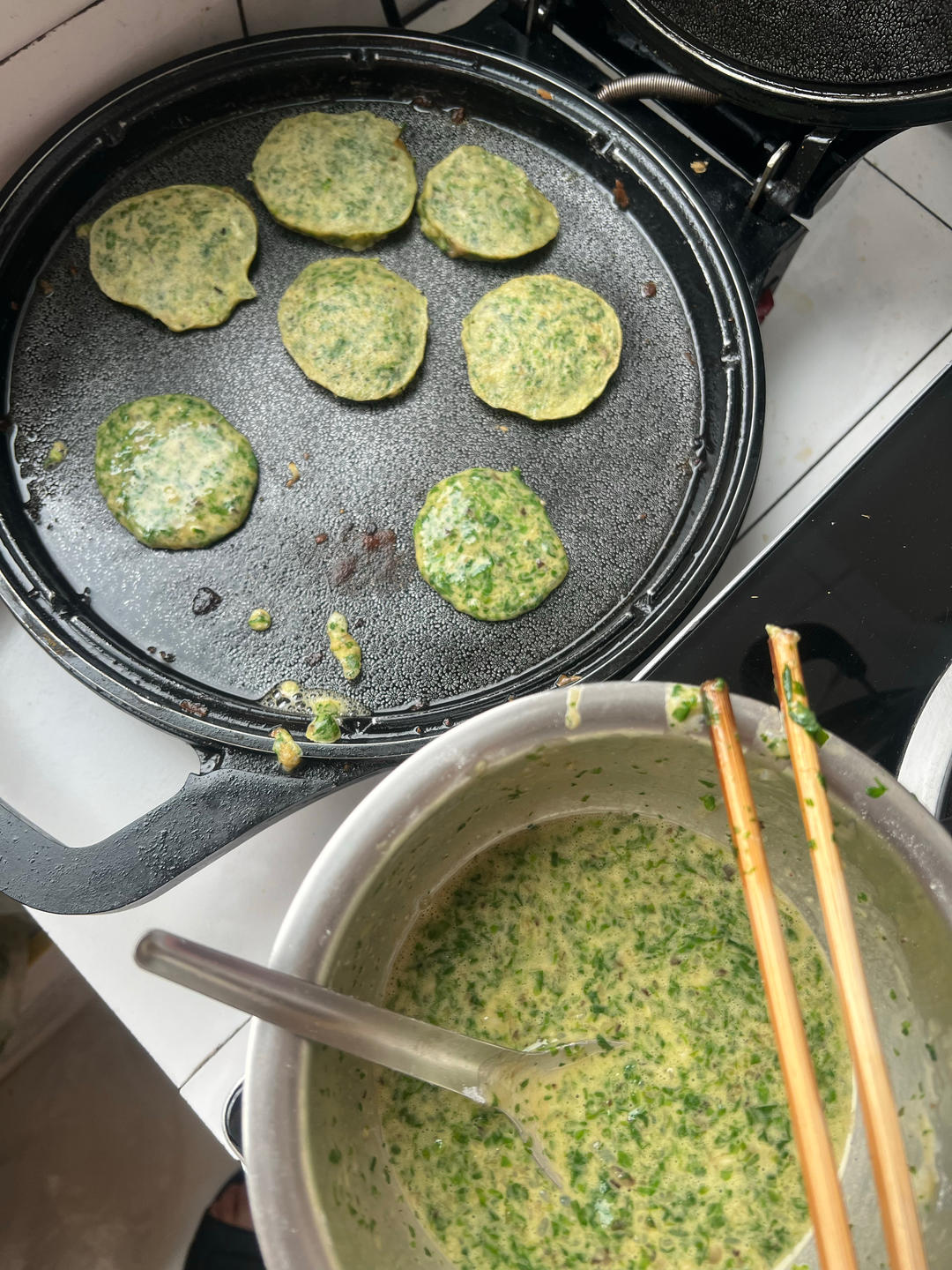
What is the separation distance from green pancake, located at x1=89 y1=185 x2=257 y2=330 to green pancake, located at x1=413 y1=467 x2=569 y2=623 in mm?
380

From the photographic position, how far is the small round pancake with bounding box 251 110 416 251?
1.22 m

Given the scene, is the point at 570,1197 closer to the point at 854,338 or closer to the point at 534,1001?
the point at 534,1001

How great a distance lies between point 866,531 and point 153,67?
41.8 inches

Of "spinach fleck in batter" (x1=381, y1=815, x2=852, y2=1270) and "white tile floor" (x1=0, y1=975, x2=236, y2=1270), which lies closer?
"spinach fleck in batter" (x1=381, y1=815, x2=852, y2=1270)

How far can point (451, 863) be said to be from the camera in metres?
0.89

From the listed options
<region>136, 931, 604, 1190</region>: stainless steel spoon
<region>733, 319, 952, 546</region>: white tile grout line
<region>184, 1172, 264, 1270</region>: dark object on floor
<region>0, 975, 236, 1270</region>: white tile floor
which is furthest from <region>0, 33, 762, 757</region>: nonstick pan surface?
<region>184, 1172, 264, 1270</region>: dark object on floor

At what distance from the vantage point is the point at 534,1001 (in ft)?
2.93

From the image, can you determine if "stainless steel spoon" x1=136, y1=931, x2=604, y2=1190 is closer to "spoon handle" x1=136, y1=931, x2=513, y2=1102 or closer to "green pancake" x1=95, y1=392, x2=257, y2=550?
"spoon handle" x1=136, y1=931, x2=513, y2=1102

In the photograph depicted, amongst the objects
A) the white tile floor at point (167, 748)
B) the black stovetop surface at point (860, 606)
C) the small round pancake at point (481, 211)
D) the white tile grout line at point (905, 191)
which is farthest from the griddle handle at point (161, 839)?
the white tile grout line at point (905, 191)

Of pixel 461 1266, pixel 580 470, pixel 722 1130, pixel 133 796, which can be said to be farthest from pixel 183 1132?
pixel 580 470

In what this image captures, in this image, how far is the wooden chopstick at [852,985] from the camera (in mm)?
635

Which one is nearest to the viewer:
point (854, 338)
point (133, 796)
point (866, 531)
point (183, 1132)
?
point (866, 531)

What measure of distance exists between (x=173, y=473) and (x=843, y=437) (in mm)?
891

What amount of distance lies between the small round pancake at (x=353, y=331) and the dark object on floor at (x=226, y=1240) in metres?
1.40
